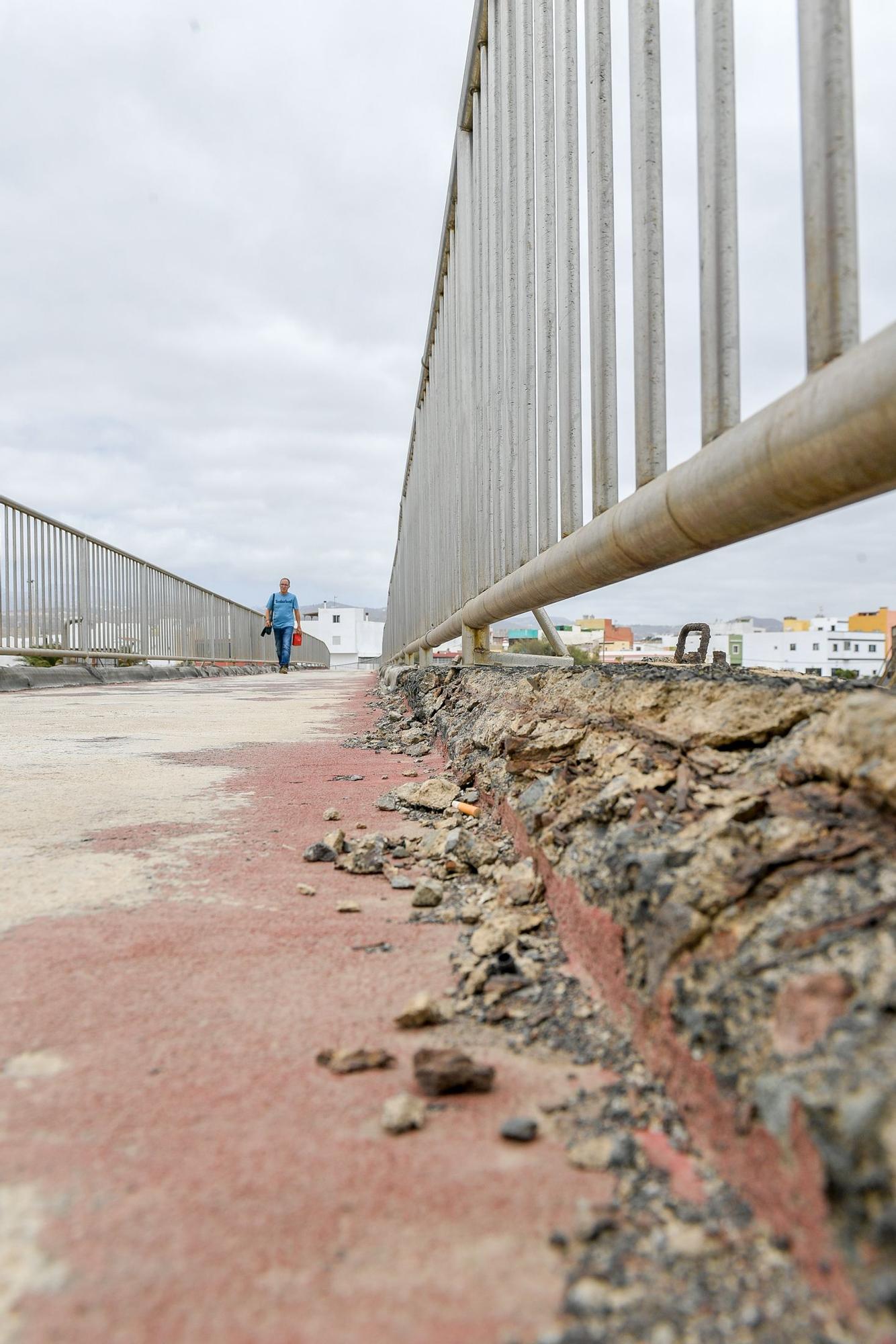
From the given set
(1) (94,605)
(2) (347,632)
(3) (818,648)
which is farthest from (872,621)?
(1) (94,605)

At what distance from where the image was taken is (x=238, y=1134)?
65cm

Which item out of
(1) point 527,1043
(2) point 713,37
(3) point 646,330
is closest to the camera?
(1) point 527,1043

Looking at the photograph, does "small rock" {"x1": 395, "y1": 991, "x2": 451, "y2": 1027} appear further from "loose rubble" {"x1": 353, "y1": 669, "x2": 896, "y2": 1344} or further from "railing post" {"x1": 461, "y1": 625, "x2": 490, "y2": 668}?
"railing post" {"x1": 461, "y1": 625, "x2": 490, "y2": 668}

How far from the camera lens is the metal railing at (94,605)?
7.57 meters

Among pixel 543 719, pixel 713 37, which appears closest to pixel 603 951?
pixel 543 719

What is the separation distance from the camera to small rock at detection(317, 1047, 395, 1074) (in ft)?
2.44

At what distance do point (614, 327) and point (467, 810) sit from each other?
38.9 inches

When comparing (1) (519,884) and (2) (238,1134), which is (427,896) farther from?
(2) (238,1134)

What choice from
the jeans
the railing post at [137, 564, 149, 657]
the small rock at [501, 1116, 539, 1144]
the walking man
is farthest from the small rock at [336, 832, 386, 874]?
the jeans

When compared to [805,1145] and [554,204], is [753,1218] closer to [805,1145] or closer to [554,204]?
[805,1145]

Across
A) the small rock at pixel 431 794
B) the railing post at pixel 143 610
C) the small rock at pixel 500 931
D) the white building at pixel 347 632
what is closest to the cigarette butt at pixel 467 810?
the small rock at pixel 431 794

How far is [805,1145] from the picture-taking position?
50 centimetres

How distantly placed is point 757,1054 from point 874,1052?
0.10 metres

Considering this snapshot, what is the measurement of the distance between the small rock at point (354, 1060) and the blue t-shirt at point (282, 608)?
14.5 metres
